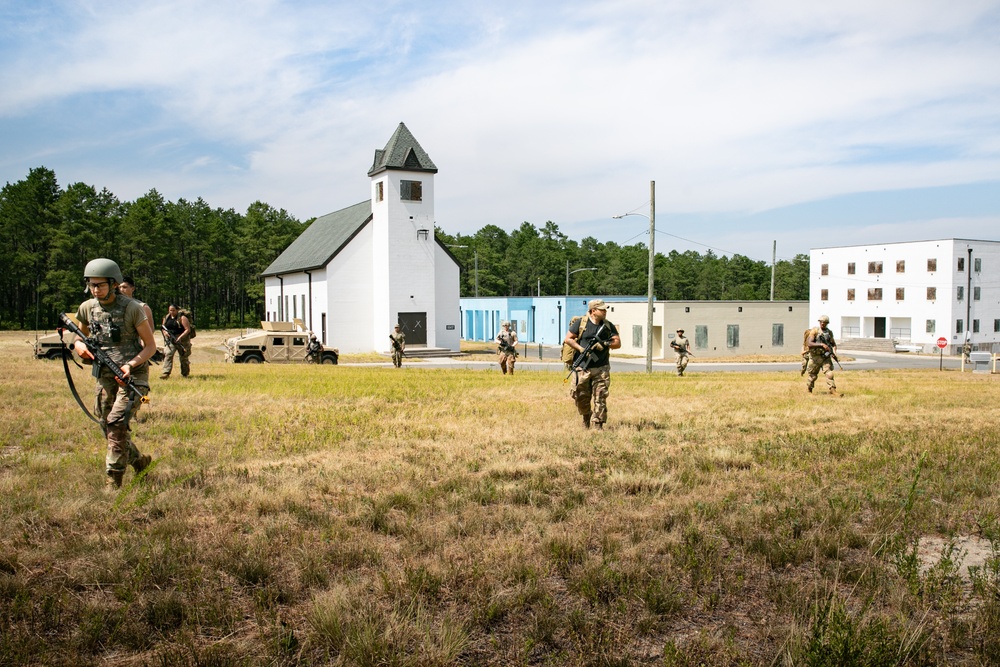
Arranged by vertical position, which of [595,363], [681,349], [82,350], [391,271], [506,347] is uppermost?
[391,271]

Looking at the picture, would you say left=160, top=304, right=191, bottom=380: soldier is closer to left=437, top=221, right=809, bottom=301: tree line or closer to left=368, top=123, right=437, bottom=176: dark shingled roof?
left=368, top=123, right=437, bottom=176: dark shingled roof

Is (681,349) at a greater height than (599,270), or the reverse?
(599,270)

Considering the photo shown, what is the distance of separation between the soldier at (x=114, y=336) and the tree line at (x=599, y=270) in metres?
104

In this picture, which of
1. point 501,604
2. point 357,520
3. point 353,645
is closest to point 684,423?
point 357,520

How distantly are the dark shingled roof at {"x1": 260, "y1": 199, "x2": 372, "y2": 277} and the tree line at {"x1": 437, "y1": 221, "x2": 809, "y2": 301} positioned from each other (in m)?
55.2

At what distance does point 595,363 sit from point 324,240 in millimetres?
43138

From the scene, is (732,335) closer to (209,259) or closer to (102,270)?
(102,270)

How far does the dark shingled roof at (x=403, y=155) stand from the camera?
42125 mm

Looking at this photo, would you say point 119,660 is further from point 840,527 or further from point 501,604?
point 840,527

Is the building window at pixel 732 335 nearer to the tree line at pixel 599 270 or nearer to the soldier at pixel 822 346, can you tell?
the soldier at pixel 822 346


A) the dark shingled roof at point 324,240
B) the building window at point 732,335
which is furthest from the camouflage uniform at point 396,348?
the building window at point 732,335

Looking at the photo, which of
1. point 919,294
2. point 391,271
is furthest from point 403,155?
point 919,294

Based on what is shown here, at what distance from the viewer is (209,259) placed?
8938 centimetres

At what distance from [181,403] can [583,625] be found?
9879 mm
